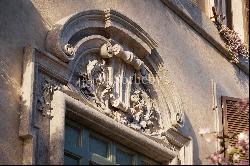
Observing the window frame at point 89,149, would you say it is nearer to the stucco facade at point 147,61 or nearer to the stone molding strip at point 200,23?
the stucco facade at point 147,61

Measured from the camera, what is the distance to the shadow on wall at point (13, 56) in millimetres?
8000

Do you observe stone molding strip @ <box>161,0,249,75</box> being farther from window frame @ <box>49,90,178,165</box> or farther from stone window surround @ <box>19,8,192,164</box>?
stone window surround @ <box>19,8,192,164</box>

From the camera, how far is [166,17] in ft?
37.2

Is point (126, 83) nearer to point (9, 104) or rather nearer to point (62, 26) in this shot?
point (62, 26)

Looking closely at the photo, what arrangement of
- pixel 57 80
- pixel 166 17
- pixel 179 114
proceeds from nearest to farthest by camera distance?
pixel 57 80 < pixel 179 114 < pixel 166 17

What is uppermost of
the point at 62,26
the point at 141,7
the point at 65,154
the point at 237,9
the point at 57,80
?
the point at 237,9

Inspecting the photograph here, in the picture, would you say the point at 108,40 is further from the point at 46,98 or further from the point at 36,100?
the point at 36,100

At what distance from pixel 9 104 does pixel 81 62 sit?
4.49 feet

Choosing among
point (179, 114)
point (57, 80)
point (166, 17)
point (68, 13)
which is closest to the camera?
point (57, 80)

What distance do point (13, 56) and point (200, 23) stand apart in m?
4.40

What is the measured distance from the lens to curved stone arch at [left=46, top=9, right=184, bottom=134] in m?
8.84

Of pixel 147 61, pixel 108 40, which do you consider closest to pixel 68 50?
pixel 108 40

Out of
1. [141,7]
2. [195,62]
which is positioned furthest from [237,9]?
[141,7]

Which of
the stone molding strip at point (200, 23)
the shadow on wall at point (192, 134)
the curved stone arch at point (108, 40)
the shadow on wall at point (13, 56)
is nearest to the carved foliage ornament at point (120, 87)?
the curved stone arch at point (108, 40)
